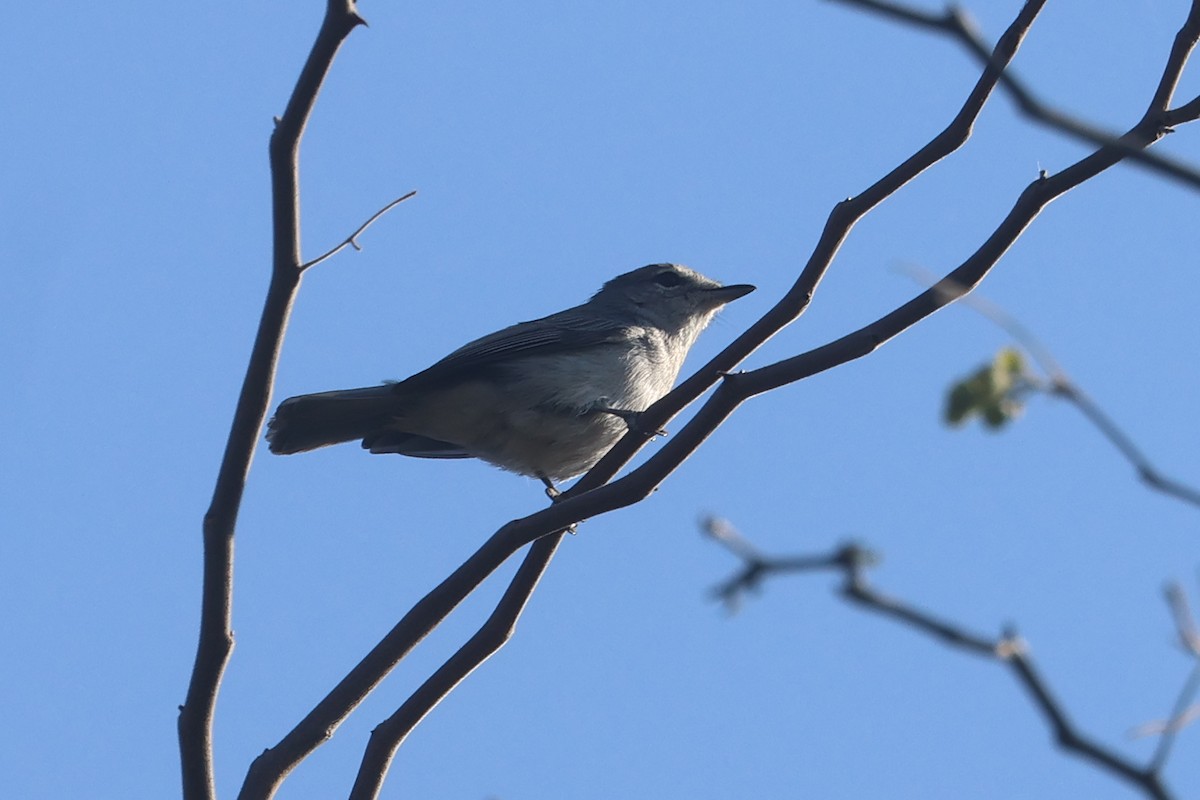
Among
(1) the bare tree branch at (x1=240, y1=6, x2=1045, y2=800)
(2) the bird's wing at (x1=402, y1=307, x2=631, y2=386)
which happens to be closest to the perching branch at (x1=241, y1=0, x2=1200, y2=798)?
(1) the bare tree branch at (x1=240, y1=6, x2=1045, y2=800)

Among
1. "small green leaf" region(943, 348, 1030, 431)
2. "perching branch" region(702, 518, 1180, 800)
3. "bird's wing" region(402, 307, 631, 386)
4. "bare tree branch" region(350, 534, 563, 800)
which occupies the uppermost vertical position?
"bird's wing" region(402, 307, 631, 386)

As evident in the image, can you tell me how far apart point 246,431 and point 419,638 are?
0.95 m

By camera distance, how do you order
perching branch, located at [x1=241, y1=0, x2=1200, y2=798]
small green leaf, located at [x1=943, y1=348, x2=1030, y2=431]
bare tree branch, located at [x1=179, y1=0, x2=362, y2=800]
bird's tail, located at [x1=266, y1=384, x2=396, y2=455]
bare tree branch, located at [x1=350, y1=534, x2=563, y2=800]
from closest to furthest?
small green leaf, located at [x1=943, y1=348, x2=1030, y2=431] < perching branch, located at [x1=241, y1=0, x2=1200, y2=798] < bare tree branch, located at [x1=179, y1=0, x2=362, y2=800] < bare tree branch, located at [x1=350, y1=534, x2=563, y2=800] < bird's tail, located at [x1=266, y1=384, x2=396, y2=455]

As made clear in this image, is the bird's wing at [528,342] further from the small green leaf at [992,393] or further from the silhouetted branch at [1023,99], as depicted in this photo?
the silhouetted branch at [1023,99]

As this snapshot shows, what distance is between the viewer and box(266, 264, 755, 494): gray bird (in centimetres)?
875

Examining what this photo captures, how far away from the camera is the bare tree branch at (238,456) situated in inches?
177

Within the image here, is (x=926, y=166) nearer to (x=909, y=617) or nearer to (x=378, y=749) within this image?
(x=378, y=749)

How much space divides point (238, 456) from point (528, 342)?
4.49m

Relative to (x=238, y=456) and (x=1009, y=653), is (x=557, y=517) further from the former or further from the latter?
(x=1009, y=653)

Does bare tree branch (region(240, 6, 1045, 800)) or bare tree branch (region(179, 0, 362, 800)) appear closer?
bare tree branch (region(179, 0, 362, 800))

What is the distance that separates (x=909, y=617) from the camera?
1.81 metres

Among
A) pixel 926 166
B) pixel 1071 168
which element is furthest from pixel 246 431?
pixel 1071 168

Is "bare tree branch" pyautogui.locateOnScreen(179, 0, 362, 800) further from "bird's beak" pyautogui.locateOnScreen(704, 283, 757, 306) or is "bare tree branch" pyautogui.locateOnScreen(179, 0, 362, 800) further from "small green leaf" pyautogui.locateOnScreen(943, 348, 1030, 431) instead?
"bird's beak" pyautogui.locateOnScreen(704, 283, 757, 306)

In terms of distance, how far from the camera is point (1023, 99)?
2.14 meters
